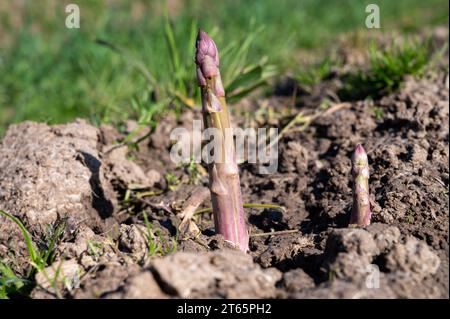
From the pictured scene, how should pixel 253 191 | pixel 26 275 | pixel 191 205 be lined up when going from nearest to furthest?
pixel 26 275
pixel 191 205
pixel 253 191

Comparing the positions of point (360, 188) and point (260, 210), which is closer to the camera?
point (360, 188)

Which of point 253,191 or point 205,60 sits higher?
point 205,60

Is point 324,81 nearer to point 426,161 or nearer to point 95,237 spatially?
point 426,161

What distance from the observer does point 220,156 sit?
2285 mm

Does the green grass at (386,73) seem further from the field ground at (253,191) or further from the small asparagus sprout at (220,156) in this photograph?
the small asparagus sprout at (220,156)

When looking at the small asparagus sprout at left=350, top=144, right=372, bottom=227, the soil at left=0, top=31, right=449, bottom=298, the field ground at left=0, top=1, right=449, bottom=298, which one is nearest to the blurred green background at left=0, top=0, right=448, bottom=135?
the field ground at left=0, top=1, right=449, bottom=298

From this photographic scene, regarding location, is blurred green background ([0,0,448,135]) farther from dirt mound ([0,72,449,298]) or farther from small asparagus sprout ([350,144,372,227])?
small asparagus sprout ([350,144,372,227])

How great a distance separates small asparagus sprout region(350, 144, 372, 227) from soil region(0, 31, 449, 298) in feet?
0.35

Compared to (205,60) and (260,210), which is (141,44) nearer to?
(260,210)

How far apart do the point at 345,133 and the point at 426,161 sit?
24.0 inches

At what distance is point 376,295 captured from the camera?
1902 mm

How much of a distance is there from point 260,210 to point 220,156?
1.96 feet

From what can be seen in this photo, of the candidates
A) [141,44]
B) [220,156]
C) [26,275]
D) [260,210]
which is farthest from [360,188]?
[141,44]

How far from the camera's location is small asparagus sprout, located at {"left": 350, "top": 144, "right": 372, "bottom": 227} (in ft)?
7.38
